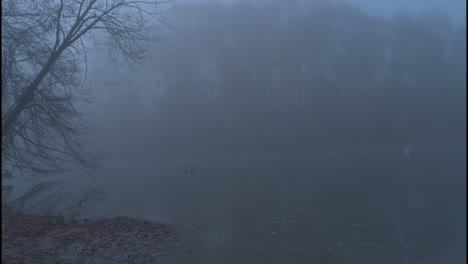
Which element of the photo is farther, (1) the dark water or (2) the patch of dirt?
(1) the dark water

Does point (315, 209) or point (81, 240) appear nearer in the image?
point (81, 240)

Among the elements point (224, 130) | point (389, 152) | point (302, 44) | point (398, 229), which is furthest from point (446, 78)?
point (302, 44)

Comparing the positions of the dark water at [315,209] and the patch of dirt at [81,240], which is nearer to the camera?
the patch of dirt at [81,240]

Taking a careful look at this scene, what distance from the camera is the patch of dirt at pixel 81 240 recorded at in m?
11.6

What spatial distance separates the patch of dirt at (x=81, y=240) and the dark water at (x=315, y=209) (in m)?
0.81

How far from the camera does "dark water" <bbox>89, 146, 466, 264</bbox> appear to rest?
12.0 m

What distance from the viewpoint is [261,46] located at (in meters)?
65.8

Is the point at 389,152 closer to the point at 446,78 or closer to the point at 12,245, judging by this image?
the point at 446,78

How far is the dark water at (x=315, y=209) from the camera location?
39.3ft

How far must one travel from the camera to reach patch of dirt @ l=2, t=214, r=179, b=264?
1163 centimetres

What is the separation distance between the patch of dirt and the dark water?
2.66 feet

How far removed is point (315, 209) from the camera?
18438mm

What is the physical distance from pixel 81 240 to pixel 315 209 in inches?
327

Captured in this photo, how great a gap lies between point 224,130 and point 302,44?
14.6 metres
